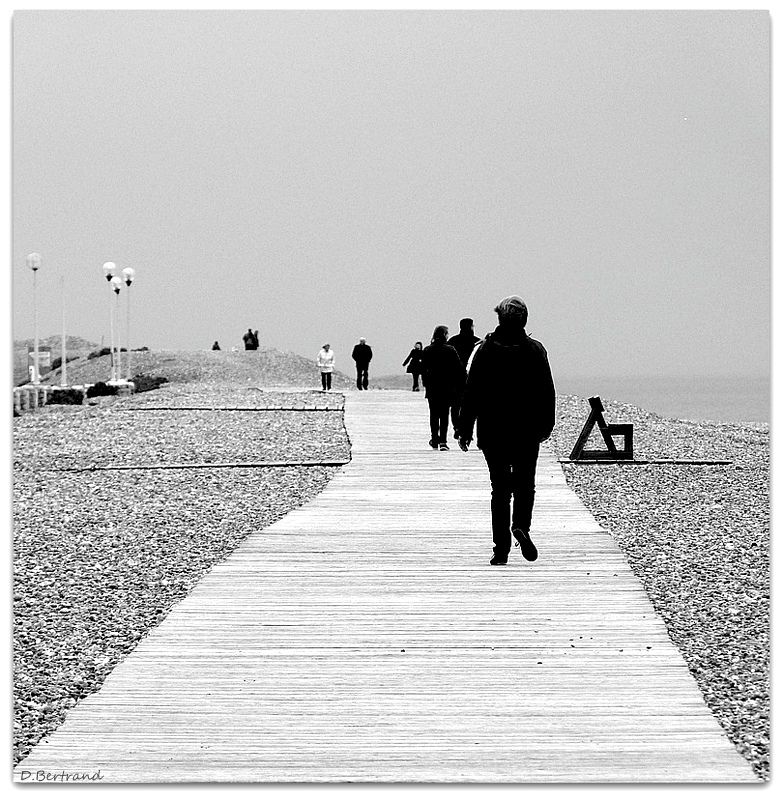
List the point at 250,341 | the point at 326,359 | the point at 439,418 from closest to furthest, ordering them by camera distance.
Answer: the point at 439,418 → the point at 326,359 → the point at 250,341

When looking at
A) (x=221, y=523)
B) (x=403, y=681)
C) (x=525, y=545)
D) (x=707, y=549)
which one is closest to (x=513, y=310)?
(x=525, y=545)

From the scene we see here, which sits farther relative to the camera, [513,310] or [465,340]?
[465,340]

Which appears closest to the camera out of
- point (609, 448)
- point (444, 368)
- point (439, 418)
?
point (444, 368)

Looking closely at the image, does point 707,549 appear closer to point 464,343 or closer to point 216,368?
point 464,343

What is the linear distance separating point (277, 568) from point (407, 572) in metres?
0.83

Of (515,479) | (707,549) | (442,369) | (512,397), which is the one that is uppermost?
(442,369)

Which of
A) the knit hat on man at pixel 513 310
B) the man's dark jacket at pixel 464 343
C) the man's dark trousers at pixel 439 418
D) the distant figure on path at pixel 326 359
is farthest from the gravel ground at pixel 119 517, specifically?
the distant figure on path at pixel 326 359

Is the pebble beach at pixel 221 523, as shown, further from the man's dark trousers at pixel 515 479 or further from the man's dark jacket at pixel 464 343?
the man's dark jacket at pixel 464 343

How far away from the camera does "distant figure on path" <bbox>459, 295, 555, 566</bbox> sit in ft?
20.9

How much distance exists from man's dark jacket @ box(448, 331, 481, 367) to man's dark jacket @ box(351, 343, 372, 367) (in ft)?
42.0

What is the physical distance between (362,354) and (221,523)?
58.0 feet

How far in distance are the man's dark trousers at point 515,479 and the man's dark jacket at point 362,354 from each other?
2066cm

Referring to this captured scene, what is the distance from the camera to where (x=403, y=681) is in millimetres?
4852

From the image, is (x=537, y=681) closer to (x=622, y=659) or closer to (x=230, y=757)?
Answer: (x=622, y=659)
